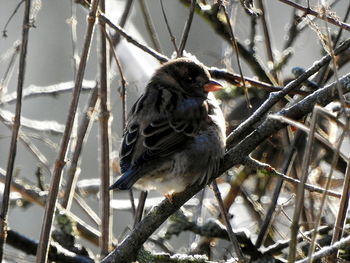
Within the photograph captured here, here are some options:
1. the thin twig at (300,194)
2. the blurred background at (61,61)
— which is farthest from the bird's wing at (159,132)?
the blurred background at (61,61)

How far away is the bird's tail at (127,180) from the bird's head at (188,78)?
27.2 inches

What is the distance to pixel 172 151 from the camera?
343 centimetres

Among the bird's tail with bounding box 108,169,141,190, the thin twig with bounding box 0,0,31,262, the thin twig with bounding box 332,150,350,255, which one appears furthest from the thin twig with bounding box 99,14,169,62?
the thin twig with bounding box 332,150,350,255

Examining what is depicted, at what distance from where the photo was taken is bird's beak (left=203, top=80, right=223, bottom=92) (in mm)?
3726

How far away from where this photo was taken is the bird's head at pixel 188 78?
12.3ft

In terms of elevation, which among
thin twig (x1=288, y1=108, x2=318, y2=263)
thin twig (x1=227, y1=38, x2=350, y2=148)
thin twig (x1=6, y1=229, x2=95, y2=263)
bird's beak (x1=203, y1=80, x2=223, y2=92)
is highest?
bird's beak (x1=203, y1=80, x2=223, y2=92)

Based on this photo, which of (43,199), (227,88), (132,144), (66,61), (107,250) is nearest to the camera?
(107,250)

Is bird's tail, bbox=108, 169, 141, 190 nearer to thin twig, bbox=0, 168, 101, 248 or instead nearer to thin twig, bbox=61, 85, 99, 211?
thin twig, bbox=61, 85, 99, 211

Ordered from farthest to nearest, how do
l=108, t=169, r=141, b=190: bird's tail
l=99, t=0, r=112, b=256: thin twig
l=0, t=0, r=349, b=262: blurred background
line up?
1. l=0, t=0, r=349, b=262: blurred background
2. l=99, t=0, r=112, b=256: thin twig
3. l=108, t=169, r=141, b=190: bird's tail

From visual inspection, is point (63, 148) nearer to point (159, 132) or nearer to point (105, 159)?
point (105, 159)

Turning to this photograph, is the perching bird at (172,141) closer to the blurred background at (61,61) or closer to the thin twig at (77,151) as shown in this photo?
the thin twig at (77,151)

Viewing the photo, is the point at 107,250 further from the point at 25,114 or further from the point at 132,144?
the point at 25,114

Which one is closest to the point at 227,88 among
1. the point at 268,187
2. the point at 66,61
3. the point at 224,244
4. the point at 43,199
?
the point at 268,187

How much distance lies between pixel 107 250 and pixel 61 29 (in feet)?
17.8
